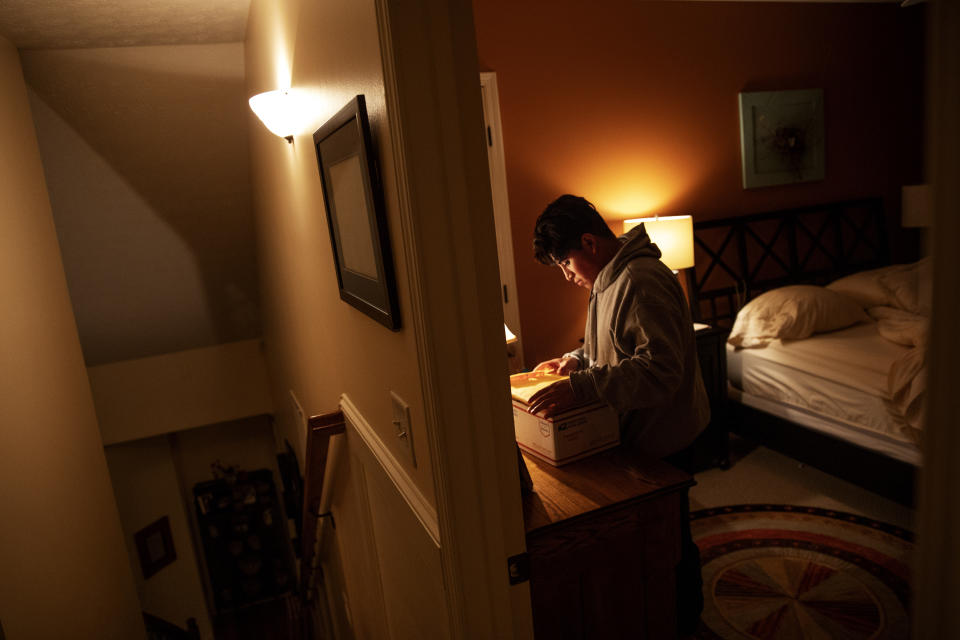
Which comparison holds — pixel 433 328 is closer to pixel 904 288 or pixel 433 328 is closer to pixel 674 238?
pixel 674 238

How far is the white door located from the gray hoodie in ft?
4.87

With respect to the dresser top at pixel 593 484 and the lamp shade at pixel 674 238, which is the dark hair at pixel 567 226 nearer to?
the dresser top at pixel 593 484

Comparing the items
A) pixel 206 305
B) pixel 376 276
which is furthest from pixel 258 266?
pixel 376 276

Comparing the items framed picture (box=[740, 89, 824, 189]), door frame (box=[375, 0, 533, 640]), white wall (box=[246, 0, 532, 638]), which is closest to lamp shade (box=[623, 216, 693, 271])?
framed picture (box=[740, 89, 824, 189])

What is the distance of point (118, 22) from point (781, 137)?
3.85 metres

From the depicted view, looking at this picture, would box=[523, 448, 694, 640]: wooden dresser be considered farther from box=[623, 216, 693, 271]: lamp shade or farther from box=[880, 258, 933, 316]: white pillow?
box=[880, 258, 933, 316]: white pillow

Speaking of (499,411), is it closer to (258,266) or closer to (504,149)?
(504,149)

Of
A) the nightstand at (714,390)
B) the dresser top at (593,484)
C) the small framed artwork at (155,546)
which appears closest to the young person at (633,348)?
the dresser top at (593,484)

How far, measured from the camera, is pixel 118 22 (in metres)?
2.55

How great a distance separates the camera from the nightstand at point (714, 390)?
3438 mm

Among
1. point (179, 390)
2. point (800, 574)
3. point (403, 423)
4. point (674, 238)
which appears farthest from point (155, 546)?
point (403, 423)

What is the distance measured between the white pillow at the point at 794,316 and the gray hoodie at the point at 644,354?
186 cm

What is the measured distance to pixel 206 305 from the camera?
4.51 metres

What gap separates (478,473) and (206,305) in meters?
3.97
